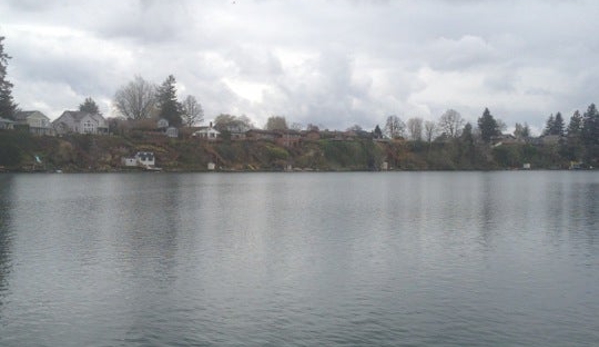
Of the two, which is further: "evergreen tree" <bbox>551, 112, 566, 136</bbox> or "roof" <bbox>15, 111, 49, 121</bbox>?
"evergreen tree" <bbox>551, 112, 566, 136</bbox>

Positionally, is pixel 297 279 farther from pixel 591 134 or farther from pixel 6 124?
pixel 591 134

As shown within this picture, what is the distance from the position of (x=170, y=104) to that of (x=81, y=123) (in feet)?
74.2

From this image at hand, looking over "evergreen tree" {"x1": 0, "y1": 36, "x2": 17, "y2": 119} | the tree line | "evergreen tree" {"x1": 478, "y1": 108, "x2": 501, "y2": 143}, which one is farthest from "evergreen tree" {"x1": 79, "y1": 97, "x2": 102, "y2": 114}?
"evergreen tree" {"x1": 478, "y1": 108, "x2": 501, "y2": 143}

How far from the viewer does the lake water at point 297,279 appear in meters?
16.0

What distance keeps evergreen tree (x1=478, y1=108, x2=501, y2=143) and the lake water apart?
455 ft

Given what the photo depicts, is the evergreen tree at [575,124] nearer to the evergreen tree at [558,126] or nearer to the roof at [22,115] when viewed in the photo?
the evergreen tree at [558,126]

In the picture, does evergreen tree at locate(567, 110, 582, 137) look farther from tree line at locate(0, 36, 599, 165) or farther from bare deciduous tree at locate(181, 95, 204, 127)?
bare deciduous tree at locate(181, 95, 204, 127)

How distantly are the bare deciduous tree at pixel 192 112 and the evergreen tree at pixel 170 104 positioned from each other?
1659 cm

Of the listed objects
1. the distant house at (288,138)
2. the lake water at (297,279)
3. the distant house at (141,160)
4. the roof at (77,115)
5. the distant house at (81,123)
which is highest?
the roof at (77,115)

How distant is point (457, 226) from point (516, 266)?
12489 millimetres

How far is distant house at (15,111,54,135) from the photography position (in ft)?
383

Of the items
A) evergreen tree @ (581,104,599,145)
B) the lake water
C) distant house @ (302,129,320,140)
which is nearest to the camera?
the lake water

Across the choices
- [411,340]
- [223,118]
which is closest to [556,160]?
[223,118]

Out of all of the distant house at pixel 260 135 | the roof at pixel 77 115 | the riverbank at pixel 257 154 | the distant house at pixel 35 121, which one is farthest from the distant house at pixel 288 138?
the distant house at pixel 35 121
